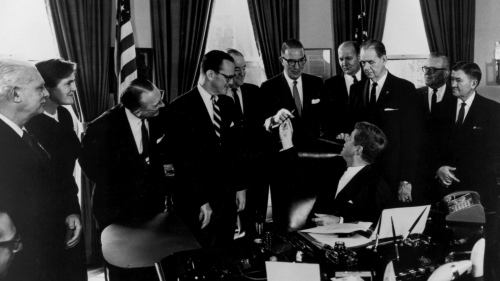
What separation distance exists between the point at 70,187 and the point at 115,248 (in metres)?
0.88

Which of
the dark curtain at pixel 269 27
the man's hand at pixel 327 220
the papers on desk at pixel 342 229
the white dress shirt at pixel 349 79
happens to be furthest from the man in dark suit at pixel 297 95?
the papers on desk at pixel 342 229

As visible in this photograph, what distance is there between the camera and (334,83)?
173 inches

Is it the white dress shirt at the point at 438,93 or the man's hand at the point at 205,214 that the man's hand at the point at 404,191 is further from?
the man's hand at the point at 205,214

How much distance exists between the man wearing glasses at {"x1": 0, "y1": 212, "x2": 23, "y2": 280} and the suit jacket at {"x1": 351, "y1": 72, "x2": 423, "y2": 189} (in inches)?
112

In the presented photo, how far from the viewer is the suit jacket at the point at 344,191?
2426 millimetres

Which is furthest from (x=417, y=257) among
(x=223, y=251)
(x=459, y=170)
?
(x=459, y=170)

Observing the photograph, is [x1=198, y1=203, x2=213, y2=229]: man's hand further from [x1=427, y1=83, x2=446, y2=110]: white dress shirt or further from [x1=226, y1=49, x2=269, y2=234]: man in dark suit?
[x1=427, y1=83, x2=446, y2=110]: white dress shirt

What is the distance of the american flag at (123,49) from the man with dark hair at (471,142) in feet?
10.00

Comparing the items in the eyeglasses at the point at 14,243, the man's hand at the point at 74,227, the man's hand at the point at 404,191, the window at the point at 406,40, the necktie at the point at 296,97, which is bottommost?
the man's hand at the point at 404,191

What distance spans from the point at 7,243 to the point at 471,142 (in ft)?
12.2

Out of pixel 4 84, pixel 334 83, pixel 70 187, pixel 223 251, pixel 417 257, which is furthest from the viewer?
pixel 334 83

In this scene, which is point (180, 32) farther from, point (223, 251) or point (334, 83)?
point (223, 251)

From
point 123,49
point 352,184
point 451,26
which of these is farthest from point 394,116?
point 451,26

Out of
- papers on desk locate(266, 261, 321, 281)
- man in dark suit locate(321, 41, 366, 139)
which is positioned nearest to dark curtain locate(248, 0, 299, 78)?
man in dark suit locate(321, 41, 366, 139)
